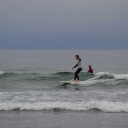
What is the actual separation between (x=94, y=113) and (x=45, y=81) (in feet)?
44.1

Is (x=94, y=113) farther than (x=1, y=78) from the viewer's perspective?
No

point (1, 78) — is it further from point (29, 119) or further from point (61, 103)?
point (29, 119)

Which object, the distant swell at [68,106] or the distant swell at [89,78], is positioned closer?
the distant swell at [68,106]

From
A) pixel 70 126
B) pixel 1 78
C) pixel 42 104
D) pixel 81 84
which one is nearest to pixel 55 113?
pixel 42 104

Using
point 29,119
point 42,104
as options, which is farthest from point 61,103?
point 29,119

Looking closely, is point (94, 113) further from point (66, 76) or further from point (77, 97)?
point (66, 76)

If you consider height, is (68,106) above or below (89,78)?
below

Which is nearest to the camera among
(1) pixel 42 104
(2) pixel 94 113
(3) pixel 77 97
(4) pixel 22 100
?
(2) pixel 94 113

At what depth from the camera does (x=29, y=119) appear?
1084cm

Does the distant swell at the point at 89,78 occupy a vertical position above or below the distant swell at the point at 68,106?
above

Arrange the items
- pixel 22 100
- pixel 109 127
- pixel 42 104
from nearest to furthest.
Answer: pixel 109 127 → pixel 42 104 → pixel 22 100

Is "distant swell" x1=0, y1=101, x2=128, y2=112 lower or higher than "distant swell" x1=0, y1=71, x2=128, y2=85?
lower

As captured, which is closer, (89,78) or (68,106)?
(68,106)

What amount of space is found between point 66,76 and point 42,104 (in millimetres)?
15897
